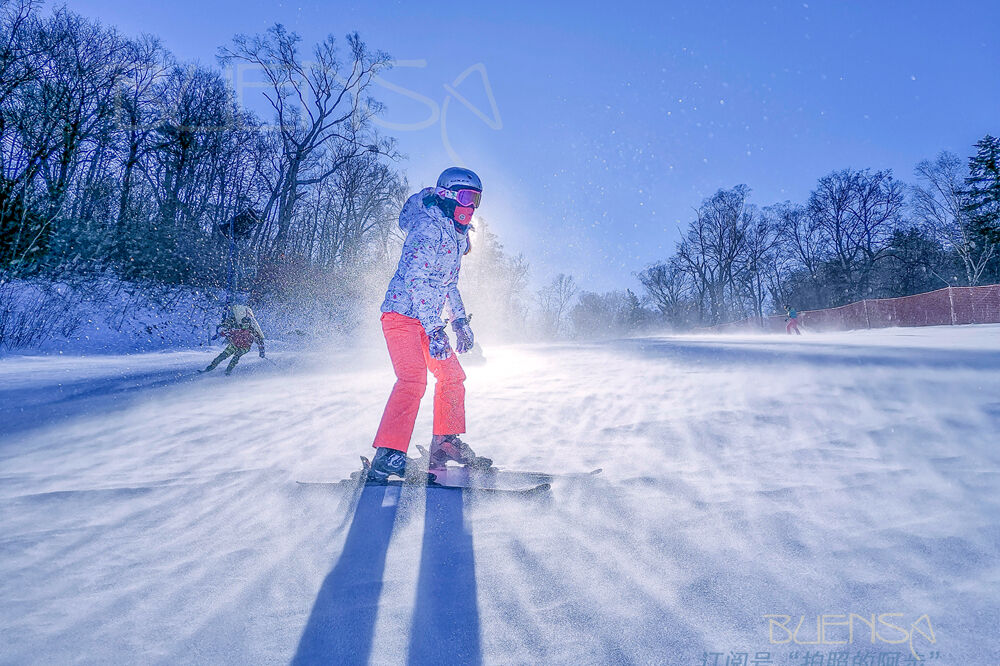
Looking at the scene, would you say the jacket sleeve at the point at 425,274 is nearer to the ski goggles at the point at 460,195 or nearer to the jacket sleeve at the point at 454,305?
the ski goggles at the point at 460,195

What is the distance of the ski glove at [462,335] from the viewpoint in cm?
304

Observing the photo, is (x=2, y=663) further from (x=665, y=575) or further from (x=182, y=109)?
(x=182, y=109)

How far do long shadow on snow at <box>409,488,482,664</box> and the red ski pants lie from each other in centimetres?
59

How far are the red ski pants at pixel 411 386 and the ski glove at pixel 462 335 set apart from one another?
0.27ft

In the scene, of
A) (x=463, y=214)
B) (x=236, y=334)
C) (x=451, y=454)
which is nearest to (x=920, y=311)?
(x=463, y=214)

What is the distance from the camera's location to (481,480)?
262 cm

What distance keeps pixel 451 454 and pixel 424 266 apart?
1.22 metres

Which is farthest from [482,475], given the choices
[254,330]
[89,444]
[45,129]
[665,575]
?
[45,129]

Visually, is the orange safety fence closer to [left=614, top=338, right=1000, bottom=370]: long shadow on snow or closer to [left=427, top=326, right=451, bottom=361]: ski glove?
[left=614, top=338, right=1000, bottom=370]: long shadow on snow

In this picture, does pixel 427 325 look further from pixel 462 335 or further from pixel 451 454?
pixel 451 454

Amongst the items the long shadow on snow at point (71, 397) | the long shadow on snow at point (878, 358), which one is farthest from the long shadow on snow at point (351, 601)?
the long shadow on snow at point (878, 358)

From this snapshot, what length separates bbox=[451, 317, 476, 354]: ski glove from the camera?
120 inches

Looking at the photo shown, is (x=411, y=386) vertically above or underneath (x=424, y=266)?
underneath

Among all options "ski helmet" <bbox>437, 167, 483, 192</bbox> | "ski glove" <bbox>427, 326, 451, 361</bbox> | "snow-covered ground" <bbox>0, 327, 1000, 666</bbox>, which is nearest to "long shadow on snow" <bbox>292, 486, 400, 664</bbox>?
"snow-covered ground" <bbox>0, 327, 1000, 666</bbox>
